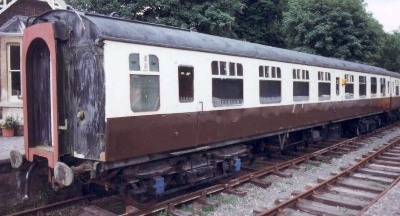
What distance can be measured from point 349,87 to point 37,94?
1178cm

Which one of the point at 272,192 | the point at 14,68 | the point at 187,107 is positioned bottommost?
the point at 272,192

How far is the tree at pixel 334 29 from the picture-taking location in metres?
23.6

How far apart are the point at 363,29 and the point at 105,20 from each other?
A: 2293 cm

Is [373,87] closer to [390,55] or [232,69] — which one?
[232,69]

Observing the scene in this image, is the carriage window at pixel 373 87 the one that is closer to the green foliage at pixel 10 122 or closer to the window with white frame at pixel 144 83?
the window with white frame at pixel 144 83

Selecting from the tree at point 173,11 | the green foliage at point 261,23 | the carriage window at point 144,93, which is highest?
the green foliage at point 261,23

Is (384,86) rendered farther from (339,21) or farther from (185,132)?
(185,132)

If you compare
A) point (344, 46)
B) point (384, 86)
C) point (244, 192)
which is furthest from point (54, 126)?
point (344, 46)

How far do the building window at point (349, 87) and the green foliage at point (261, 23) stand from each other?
42.2 ft

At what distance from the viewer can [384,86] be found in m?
18.8

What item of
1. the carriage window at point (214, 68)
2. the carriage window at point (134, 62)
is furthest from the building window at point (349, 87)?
the carriage window at point (134, 62)

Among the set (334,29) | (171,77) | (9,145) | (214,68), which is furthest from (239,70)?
(334,29)

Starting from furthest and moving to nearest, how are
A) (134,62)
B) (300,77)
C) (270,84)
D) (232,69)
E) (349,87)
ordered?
1. (349,87)
2. (300,77)
3. (270,84)
4. (232,69)
5. (134,62)

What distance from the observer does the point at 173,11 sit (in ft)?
52.7
